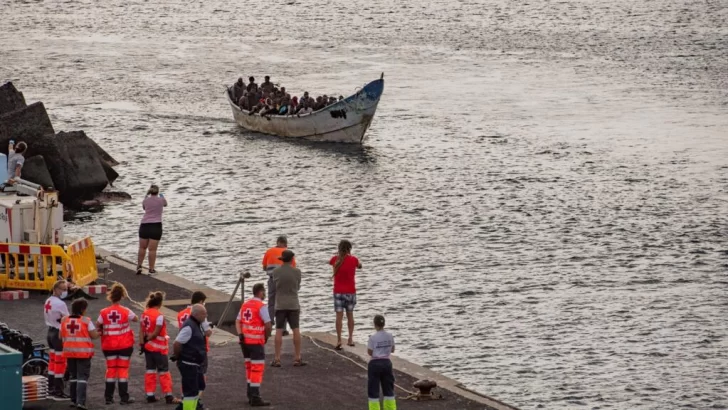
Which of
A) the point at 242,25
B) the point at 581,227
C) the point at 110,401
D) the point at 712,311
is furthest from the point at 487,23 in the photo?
the point at 110,401

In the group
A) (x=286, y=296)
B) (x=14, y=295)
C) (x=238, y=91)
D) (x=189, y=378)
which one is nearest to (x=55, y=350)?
(x=189, y=378)

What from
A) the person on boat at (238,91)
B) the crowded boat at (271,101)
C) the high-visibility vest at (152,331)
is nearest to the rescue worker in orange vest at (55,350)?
the high-visibility vest at (152,331)

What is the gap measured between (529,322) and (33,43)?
86.2 meters

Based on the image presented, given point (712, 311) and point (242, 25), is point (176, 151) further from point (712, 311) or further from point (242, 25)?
point (242, 25)

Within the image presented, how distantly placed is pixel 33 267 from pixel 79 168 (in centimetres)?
2213

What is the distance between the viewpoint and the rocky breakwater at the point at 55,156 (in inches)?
1767

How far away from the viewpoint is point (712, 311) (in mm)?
34781

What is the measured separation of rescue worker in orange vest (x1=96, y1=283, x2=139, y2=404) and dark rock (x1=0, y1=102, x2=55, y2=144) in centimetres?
2725

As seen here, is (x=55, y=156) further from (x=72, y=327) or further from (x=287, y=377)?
(x=72, y=327)

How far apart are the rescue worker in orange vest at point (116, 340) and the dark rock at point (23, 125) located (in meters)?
27.3

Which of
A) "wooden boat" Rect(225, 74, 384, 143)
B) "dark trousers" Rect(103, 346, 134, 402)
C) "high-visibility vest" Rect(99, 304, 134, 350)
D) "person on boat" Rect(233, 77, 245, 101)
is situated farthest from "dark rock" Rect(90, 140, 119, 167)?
"high-visibility vest" Rect(99, 304, 134, 350)

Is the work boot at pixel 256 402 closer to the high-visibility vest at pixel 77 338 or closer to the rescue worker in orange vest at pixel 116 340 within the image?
the rescue worker in orange vest at pixel 116 340

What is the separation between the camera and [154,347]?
18578 millimetres

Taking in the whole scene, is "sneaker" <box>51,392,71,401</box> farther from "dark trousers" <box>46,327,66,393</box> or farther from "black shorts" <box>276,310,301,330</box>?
"black shorts" <box>276,310,301,330</box>
